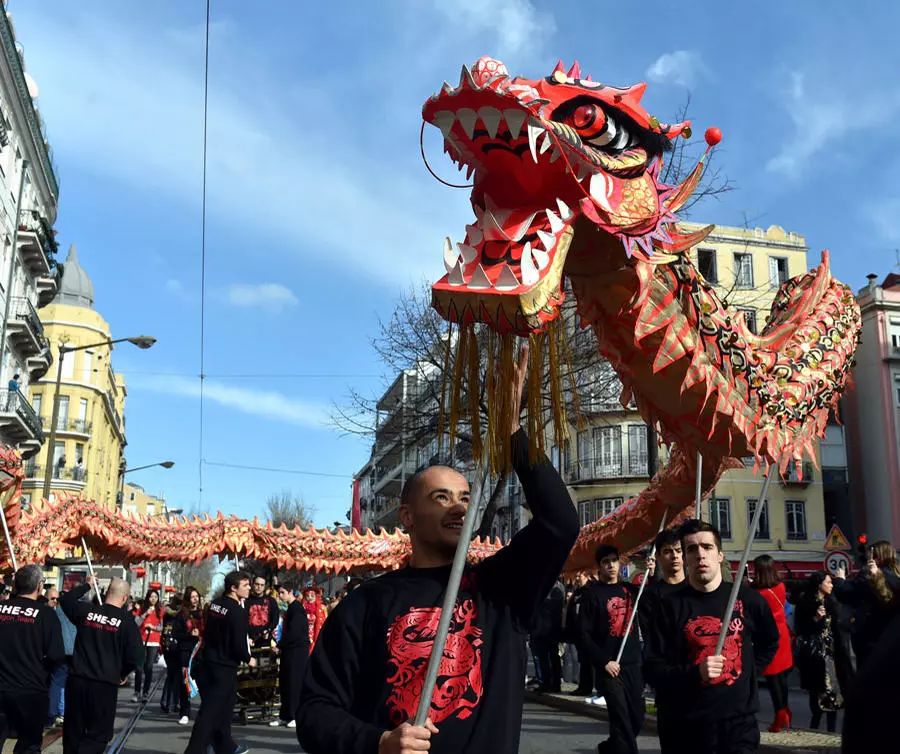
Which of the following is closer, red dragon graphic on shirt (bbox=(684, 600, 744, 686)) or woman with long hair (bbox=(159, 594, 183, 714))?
red dragon graphic on shirt (bbox=(684, 600, 744, 686))

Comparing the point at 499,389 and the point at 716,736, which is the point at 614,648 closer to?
the point at 716,736

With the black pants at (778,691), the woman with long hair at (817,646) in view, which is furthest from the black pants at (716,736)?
the woman with long hair at (817,646)

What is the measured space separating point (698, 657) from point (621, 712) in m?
2.32

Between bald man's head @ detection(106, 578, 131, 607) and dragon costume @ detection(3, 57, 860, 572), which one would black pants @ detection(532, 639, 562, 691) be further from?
bald man's head @ detection(106, 578, 131, 607)

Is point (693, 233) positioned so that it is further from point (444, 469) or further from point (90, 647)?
point (90, 647)

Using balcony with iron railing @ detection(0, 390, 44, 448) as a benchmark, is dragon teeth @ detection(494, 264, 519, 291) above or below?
below

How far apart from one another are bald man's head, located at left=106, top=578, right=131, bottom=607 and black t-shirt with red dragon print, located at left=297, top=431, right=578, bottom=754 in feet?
16.8

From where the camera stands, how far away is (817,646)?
387 inches

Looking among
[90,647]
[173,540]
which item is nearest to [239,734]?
[173,540]

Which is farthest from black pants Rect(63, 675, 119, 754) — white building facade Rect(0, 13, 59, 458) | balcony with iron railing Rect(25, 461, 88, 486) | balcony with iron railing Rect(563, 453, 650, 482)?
balcony with iron railing Rect(25, 461, 88, 486)

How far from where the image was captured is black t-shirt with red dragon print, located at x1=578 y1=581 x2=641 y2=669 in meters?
6.98

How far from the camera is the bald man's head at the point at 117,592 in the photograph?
23.8ft

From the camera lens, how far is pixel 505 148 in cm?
331

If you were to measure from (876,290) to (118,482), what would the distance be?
2089 inches
